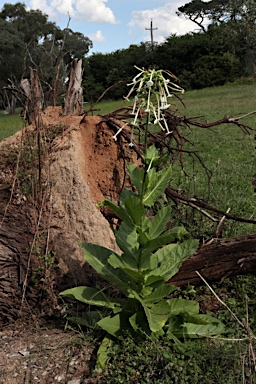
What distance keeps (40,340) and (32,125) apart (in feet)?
6.53

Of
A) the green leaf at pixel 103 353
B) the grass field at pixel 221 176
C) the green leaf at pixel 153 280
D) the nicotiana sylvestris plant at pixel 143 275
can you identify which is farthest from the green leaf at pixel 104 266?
the grass field at pixel 221 176

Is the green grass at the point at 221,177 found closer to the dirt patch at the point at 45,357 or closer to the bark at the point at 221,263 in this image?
Answer: the bark at the point at 221,263

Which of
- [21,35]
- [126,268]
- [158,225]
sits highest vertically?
[21,35]

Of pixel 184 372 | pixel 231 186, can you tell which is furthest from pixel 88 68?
pixel 184 372

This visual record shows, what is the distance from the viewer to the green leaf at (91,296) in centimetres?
356

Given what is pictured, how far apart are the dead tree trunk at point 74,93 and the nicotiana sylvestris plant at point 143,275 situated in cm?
160

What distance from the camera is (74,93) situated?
489 cm

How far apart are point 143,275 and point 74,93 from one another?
89.2 inches

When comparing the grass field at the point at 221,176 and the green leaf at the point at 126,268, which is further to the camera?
the grass field at the point at 221,176

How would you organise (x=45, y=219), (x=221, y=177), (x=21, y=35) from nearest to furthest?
1. (x=45, y=219)
2. (x=221, y=177)
3. (x=21, y=35)

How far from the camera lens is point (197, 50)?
35469 mm

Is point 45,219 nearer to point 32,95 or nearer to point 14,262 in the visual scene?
point 14,262

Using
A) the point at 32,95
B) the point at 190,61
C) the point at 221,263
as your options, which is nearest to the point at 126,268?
the point at 221,263

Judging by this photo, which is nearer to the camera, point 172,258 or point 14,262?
point 172,258
